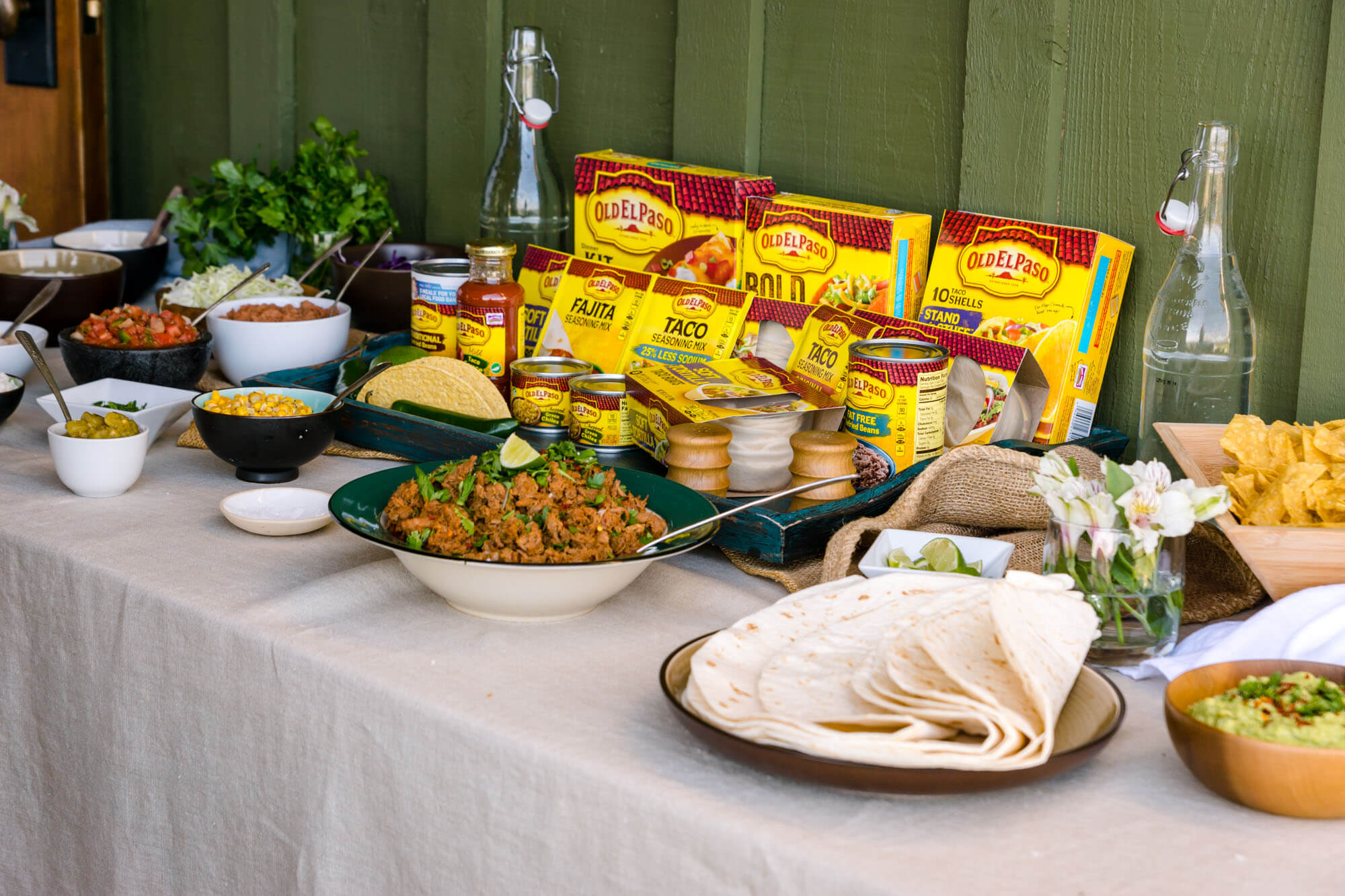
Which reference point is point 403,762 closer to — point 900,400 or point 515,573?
point 515,573

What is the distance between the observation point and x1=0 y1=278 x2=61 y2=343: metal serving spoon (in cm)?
211

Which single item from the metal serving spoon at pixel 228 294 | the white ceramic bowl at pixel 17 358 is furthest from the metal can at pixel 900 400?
A: the white ceramic bowl at pixel 17 358

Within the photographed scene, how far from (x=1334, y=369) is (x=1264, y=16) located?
453 mm

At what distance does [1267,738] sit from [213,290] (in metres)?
1.98

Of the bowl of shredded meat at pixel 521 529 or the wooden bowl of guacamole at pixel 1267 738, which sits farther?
the bowl of shredded meat at pixel 521 529

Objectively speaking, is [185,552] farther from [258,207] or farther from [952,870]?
[258,207]

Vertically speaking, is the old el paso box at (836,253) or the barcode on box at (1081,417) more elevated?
the old el paso box at (836,253)

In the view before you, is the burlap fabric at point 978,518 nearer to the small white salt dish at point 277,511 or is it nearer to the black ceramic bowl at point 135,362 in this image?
the small white salt dish at point 277,511

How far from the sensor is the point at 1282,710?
978 millimetres

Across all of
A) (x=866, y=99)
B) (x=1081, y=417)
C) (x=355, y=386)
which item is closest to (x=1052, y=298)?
(x=1081, y=417)

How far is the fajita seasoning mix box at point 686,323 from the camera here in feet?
6.28

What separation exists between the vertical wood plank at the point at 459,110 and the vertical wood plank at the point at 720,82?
0.50 m

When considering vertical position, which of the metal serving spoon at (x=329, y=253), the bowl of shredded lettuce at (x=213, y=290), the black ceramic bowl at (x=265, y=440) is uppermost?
the metal serving spoon at (x=329, y=253)

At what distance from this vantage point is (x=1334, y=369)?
1.62 meters
